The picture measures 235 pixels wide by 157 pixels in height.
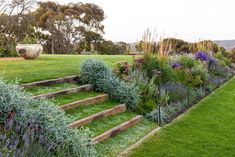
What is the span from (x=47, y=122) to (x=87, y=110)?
243cm

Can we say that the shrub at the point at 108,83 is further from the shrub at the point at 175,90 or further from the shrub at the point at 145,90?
the shrub at the point at 175,90

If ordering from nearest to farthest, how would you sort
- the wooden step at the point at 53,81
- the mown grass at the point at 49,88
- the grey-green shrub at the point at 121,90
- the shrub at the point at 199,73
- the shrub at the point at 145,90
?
the mown grass at the point at 49,88 < the wooden step at the point at 53,81 < the grey-green shrub at the point at 121,90 < the shrub at the point at 145,90 < the shrub at the point at 199,73

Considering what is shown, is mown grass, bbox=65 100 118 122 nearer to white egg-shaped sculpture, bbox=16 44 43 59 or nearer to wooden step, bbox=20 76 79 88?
wooden step, bbox=20 76 79 88

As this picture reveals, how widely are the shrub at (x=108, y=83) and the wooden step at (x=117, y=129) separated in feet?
1.81

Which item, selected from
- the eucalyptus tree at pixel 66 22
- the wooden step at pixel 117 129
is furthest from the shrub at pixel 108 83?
the eucalyptus tree at pixel 66 22

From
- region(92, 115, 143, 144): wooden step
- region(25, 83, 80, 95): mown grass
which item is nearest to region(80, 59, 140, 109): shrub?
region(25, 83, 80, 95): mown grass

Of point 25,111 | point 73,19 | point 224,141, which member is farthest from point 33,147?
point 73,19

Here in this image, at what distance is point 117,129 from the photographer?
6625mm

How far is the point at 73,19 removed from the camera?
35.5 metres

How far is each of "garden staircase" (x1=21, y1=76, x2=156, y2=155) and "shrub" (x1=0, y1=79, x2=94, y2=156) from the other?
107 cm

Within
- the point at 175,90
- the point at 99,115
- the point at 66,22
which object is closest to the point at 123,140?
the point at 99,115

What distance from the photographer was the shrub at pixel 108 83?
8.16 meters

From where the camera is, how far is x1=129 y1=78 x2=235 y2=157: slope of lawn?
19.2ft

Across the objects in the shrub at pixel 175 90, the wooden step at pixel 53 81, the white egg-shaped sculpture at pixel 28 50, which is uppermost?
the white egg-shaped sculpture at pixel 28 50
